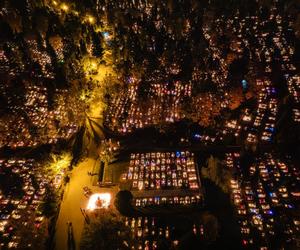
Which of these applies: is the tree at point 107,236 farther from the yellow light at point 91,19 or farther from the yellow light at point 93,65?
the yellow light at point 91,19

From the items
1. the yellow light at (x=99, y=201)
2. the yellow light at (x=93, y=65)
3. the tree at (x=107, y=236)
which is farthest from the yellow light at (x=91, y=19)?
the tree at (x=107, y=236)

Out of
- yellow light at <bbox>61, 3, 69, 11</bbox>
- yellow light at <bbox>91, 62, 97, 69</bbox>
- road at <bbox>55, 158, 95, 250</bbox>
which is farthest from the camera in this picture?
yellow light at <bbox>91, 62, 97, 69</bbox>

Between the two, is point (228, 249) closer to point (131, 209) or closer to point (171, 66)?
point (131, 209)

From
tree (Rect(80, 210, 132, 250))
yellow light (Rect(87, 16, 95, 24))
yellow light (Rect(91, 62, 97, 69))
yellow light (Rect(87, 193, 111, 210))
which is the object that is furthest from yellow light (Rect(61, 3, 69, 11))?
tree (Rect(80, 210, 132, 250))

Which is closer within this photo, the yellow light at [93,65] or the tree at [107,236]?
the tree at [107,236]

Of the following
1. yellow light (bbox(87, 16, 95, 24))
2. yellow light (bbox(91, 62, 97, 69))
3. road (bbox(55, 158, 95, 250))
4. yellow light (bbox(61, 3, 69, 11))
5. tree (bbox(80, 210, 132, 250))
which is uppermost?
yellow light (bbox(87, 16, 95, 24))

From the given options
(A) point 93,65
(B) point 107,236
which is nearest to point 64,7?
(A) point 93,65

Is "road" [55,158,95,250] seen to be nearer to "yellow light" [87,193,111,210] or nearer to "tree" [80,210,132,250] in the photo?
"yellow light" [87,193,111,210]
